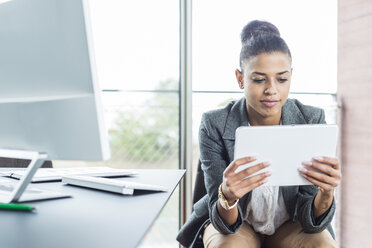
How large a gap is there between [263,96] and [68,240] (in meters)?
0.85

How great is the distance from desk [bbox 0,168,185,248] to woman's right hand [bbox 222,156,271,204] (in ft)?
0.63

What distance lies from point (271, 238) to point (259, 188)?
17 cm

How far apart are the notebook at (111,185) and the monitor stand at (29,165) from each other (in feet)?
0.67

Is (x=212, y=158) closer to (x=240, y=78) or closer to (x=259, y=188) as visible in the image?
(x=259, y=188)

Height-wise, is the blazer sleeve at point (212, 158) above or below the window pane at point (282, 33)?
below

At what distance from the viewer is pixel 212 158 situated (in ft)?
4.33

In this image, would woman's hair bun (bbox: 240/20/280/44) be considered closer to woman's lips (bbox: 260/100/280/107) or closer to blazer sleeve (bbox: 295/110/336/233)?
woman's lips (bbox: 260/100/280/107)

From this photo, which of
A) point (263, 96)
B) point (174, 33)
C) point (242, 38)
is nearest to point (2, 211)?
point (263, 96)

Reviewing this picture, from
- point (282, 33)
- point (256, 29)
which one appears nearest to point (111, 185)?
point (256, 29)

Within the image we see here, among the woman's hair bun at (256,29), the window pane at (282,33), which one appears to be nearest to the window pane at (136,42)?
the window pane at (282,33)

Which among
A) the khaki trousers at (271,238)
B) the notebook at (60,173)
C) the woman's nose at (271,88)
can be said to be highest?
the woman's nose at (271,88)

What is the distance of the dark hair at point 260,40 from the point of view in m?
1.28

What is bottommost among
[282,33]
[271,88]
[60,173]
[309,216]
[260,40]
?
[309,216]

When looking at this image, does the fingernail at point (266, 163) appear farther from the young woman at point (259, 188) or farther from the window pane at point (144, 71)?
the window pane at point (144, 71)
